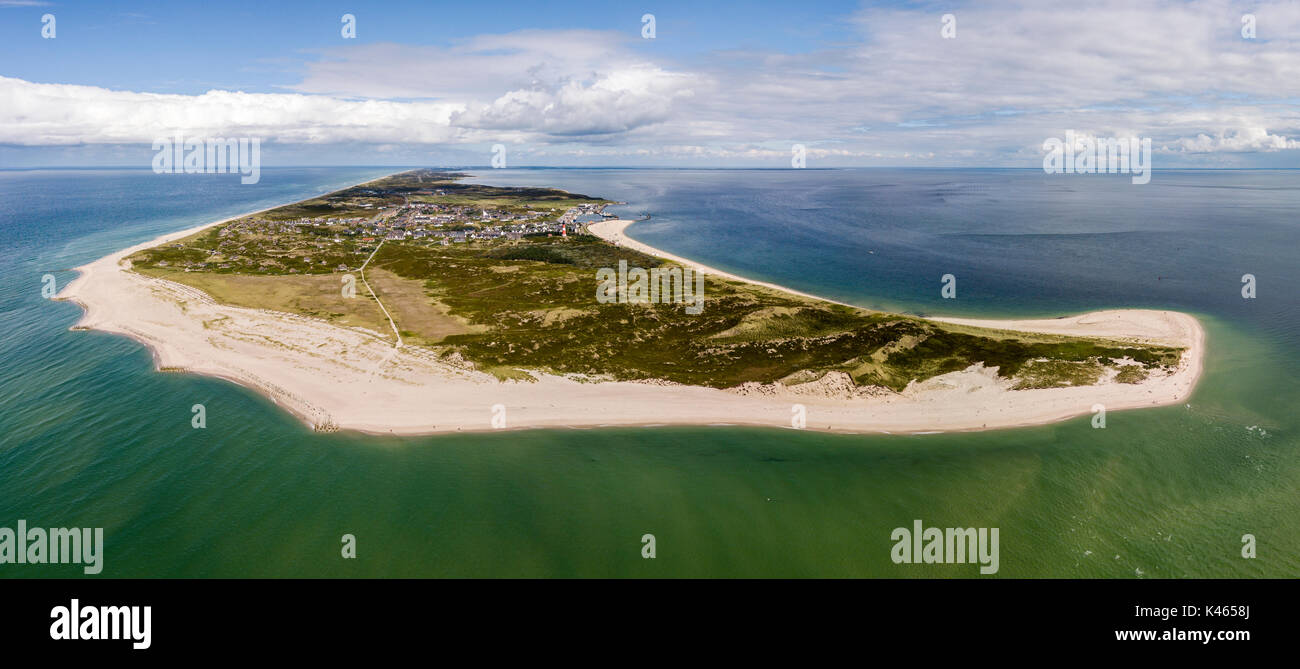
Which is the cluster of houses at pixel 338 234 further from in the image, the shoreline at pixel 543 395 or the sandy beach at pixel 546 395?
the sandy beach at pixel 546 395

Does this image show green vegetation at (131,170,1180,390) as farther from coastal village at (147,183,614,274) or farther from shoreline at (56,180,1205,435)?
shoreline at (56,180,1205,435)

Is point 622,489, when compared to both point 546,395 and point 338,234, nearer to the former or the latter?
point 546,395

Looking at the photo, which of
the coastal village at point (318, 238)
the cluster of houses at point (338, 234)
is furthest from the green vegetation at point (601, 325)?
the cluster of houses at point (338, 234)

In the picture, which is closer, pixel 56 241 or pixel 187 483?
pixel 187 483

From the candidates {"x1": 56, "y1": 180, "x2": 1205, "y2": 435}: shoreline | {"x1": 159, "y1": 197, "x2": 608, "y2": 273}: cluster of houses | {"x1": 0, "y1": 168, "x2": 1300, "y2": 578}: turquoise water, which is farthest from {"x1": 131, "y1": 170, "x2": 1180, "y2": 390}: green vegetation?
{"x1": 0, "y1": 168, "x2": 1300, "y2": 578}: turquoise water
